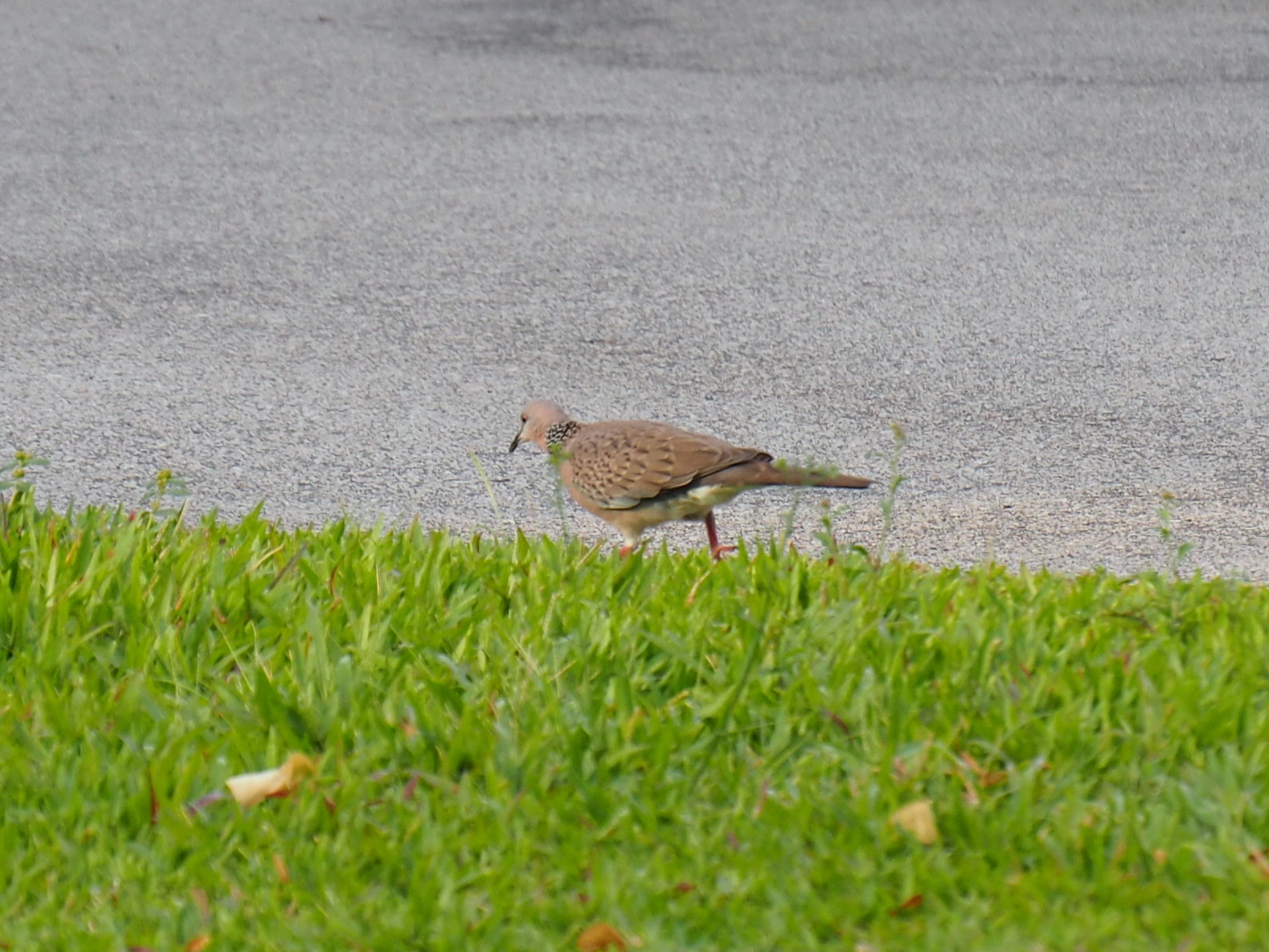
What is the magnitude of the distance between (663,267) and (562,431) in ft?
8.65

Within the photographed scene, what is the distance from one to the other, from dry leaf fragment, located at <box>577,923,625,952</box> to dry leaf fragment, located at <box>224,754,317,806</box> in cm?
74

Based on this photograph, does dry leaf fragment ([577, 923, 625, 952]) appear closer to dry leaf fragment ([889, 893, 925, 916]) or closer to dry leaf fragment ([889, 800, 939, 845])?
dry leaf fragment ([889, 893, 925, 916])

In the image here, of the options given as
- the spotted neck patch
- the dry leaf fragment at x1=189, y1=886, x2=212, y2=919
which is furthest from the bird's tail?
the dry leaf fragment at x1=189, y1=886, x2=212, y2=919

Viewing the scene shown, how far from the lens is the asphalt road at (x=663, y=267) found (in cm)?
579

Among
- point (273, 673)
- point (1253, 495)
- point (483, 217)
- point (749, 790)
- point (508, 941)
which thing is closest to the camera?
point (508, 941)

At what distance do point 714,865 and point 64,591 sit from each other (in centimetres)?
183

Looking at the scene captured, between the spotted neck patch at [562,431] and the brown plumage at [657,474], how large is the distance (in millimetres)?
185

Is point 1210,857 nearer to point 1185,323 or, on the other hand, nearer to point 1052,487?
point 1052,487

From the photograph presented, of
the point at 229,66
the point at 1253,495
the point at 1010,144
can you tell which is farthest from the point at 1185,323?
the point at 229,66

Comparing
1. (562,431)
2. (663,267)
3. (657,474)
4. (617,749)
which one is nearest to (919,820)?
(617,749)

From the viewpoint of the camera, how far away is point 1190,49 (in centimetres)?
1225

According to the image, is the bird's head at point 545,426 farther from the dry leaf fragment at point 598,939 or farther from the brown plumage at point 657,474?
the dry leaf fragment at point 598,939

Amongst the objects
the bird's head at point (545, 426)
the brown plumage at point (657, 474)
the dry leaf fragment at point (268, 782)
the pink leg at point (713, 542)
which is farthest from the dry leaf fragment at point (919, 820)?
the bird's head at point (545, 426)

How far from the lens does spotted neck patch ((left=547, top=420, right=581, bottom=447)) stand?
5.41 metres
